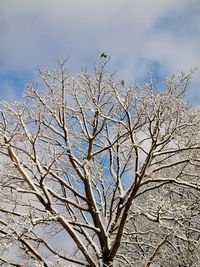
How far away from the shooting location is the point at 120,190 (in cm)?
1404

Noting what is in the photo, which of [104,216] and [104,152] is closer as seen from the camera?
[104,216]

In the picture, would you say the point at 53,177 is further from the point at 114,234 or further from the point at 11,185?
the point at 114,234

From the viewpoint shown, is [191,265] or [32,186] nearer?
[32,186]

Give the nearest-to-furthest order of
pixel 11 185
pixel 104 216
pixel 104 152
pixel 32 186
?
1. pixel 32 186
2. pixel 11 185
3. pixel 104 216
4. pixel 104 152

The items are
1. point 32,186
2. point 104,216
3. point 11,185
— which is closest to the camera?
point 32,186

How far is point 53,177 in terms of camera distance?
14.0 metres

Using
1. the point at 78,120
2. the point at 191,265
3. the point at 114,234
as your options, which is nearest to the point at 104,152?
the point at 78,120

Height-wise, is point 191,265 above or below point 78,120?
below

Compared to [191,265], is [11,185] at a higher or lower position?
lower

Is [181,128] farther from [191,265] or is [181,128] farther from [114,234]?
[191,265]

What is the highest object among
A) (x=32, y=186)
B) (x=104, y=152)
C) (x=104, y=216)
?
(x=104, y=152)

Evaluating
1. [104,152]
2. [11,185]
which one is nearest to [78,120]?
[104,152]

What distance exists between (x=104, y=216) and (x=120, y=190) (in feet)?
3.34

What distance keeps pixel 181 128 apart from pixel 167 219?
279cm
